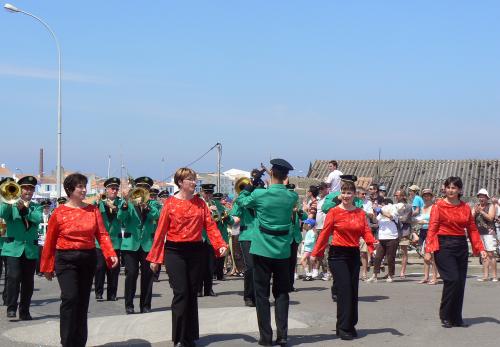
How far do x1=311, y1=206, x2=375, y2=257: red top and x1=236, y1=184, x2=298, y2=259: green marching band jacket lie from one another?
713 millimetres

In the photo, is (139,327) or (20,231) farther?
(20,231)

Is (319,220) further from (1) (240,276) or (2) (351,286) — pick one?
(2) (351,286)

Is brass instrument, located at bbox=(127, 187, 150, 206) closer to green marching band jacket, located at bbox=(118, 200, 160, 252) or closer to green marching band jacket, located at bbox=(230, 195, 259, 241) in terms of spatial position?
green marching band jacket, located at bbox=(118, 200, 160, 252)

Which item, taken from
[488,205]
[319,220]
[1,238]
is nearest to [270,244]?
[1,238]

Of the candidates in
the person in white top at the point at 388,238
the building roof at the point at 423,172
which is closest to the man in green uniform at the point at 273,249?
the person in white top at the point at 388,238

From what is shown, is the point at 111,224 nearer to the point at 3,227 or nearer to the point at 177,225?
the point at 3,227

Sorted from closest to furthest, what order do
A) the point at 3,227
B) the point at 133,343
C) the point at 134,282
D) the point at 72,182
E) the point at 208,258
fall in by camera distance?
the point at 72,182 → the point at 133,343 → the point at 134,282 → the point at 3,227 → the point at 208,258

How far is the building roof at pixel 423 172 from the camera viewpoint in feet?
99.9

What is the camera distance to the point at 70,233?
323 inches

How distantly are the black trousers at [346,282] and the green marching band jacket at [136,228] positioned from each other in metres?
3.46

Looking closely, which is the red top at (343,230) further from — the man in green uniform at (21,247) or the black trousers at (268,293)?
the man in green uniform at (21,247)

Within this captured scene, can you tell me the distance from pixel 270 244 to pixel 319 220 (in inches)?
281

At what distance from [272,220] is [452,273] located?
2672mm

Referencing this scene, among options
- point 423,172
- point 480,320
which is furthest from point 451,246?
point 423,172
